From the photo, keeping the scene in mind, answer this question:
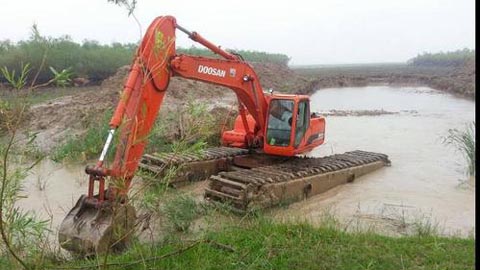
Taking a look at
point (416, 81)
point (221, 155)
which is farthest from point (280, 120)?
point (416, 81)

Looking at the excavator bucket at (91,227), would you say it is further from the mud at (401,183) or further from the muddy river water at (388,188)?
the mud at (401,183)

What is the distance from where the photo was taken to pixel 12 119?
3.81 meters

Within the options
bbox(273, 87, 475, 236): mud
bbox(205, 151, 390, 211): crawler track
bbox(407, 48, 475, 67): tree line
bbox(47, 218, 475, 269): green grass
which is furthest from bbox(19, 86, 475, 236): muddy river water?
bbox(407, 48, 475, 67): tree line

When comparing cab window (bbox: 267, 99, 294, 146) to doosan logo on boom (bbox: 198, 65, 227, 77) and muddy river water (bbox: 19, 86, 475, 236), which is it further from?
doosan logo on boom (bbox: 198, 65, 227, 77)

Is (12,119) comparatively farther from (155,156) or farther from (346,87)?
(346,87)

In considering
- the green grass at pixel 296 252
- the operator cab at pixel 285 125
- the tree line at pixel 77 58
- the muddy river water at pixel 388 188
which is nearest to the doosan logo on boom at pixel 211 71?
the operator cab at pixel 285 125

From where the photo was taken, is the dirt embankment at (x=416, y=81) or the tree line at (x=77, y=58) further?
the dirt embankment at (x=416, y=81)

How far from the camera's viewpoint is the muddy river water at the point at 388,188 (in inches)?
320

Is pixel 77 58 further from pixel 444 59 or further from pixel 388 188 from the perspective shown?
pixel 444 59

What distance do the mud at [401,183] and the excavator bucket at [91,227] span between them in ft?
7.37

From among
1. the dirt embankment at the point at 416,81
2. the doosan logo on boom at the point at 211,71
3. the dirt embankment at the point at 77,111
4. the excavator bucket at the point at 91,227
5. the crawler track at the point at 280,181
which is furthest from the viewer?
the dirt embankment at the point at 416,81

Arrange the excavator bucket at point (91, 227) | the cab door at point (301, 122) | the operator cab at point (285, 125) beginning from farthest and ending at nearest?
the cab door at point (301, 122)
the operator cab at point (285, 125)
the excavator bucket at point (91, 227)

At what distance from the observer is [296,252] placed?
18.1 feet

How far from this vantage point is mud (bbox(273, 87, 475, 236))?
7973 mm
